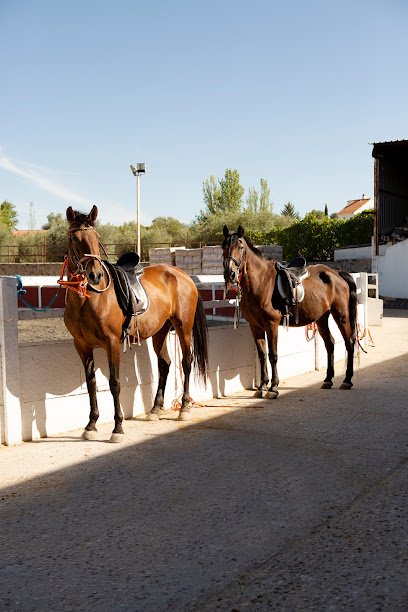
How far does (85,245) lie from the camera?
219 inches

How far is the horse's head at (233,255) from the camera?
24.5 feet

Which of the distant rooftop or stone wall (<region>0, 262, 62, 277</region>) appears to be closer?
stone wall (<region>0, 262, 62, 277</region>)

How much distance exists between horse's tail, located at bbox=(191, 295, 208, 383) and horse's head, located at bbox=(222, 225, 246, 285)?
50 cm

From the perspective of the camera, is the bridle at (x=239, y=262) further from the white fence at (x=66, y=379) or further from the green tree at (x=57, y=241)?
the green tree at (x=57, y=241)

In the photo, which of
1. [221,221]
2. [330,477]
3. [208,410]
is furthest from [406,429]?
[221,221]

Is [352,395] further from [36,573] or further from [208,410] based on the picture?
[36,573]

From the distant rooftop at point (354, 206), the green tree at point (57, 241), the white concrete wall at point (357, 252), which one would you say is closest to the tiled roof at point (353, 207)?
the distant rooftop at point (354, 206)

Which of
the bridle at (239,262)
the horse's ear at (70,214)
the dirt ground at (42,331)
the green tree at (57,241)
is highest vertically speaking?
the green tree at (57,241)

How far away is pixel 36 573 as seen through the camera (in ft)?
10.5

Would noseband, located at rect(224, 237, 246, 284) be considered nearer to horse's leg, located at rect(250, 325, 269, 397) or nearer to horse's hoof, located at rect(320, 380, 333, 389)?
horse's leg, located at rect(250, 325, 269, 397)

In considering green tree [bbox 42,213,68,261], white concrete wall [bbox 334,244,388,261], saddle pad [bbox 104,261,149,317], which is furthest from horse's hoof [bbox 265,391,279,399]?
green tree [bbox 42,213,68,261]

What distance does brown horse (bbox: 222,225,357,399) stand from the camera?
7.68 metres

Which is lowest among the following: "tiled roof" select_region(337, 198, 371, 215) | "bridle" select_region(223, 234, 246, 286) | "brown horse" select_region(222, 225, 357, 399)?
"brown horse" select_region(222, 225, 357, 399)

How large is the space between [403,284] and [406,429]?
24.3 meters
